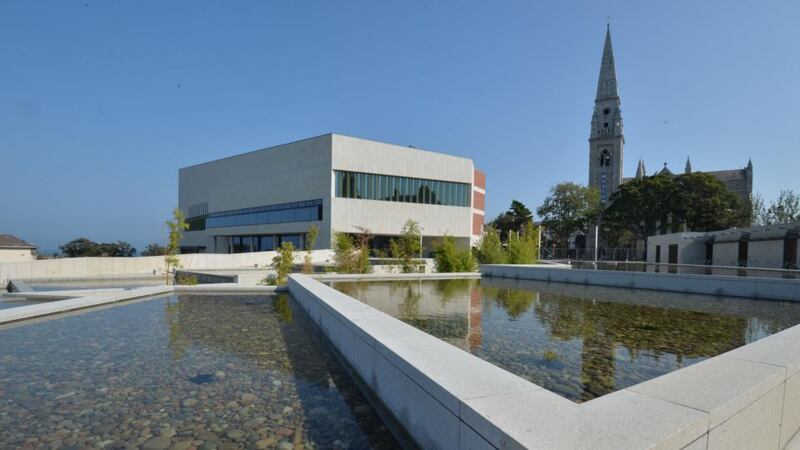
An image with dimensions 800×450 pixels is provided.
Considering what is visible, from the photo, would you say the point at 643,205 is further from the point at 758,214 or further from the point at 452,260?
the point at 452,260

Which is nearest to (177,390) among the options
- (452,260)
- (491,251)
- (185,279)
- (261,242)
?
(185,279)

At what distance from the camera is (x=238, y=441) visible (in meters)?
3.18

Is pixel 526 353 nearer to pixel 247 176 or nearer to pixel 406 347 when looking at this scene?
pixel 406 347

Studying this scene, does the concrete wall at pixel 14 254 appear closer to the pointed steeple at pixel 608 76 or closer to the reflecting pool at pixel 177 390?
the reflecting pool at pixel 177 390

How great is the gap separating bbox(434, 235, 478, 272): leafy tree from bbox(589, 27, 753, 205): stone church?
7165 cm

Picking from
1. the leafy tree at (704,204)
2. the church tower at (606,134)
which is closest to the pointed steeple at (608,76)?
the church tower at (606,134)

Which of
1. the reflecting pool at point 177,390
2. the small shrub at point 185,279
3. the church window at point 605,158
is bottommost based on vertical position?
the small shrub at point 185,279

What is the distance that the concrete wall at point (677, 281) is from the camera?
35.6 ft

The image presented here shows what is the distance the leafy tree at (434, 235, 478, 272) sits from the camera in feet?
67.5

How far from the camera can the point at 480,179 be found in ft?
169

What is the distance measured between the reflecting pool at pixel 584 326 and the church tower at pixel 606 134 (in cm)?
8039

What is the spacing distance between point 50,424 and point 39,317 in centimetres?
588

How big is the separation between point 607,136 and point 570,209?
36.8 meters

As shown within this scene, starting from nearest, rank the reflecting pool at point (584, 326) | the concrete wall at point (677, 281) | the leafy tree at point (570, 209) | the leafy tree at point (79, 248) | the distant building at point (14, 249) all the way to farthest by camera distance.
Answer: the reflecting pool at point (584, 326) < the concrete wall at point (677, 281) < the distant building at point (14, 249) < the leafy tree at point (79, 248) < the leafy tree at point (570, 209)
